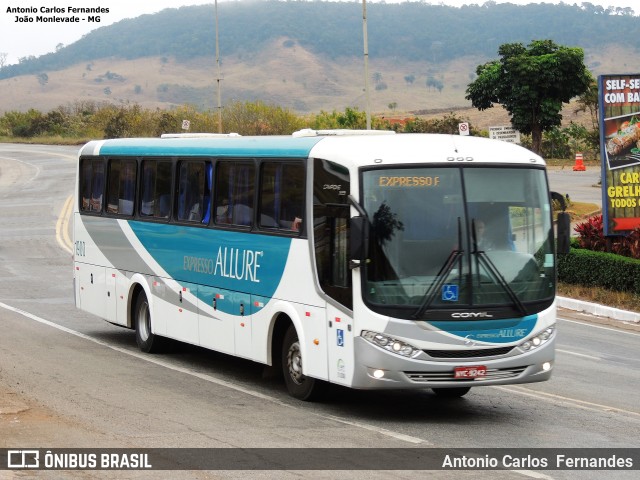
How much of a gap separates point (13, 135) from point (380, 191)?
323 feet

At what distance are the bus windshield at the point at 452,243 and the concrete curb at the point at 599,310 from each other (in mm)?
11577

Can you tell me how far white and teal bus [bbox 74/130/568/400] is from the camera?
1190 centimetres

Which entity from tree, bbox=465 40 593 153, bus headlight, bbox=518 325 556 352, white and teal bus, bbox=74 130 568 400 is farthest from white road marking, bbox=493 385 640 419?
tree, bbox=465 40 593 153

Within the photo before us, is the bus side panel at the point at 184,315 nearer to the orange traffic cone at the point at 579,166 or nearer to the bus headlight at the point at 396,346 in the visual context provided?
the bus headlight at the point at 396,346

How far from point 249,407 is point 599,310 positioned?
42.0 ft

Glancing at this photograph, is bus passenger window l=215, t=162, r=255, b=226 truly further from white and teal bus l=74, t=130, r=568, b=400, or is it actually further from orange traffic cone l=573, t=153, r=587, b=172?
orange traffic cone l=573, t=153, r=587, b=172

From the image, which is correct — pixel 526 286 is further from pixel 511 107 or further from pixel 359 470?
pixel 511 107

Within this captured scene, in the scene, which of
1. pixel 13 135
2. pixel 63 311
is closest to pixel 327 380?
pixel 63 311

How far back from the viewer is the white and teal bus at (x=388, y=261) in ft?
39.0

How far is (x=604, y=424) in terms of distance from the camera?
40.1ft

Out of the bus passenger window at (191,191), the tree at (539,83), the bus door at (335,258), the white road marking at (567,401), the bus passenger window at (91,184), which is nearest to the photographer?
the bus door at (335,258)

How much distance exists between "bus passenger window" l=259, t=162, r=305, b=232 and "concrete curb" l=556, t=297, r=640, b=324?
38.3 ft

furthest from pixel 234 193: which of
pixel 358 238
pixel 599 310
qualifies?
pixel 599 310

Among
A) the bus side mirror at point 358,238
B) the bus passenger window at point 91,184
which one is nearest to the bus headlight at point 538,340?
the bus side mirror at point 358,238
